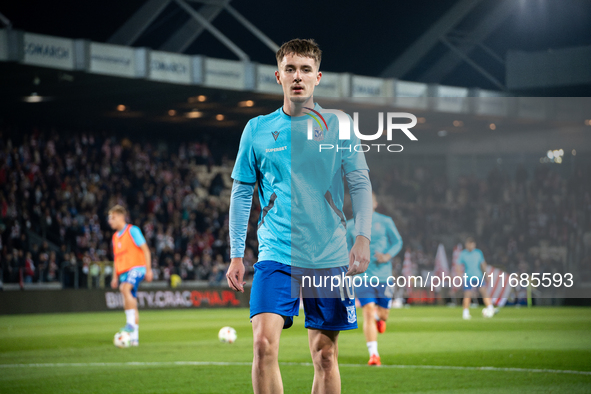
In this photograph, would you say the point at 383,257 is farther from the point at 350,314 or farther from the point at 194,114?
the point at 194,114

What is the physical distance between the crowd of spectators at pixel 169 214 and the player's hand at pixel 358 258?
18.2m

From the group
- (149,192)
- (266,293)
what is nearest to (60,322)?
(149,192)

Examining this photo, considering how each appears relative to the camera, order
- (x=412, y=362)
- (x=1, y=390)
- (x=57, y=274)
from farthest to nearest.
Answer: (x=57, y=274) → (x=412, y=362) → (x=1, y=390)

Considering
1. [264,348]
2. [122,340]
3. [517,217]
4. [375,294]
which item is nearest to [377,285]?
[375,294]

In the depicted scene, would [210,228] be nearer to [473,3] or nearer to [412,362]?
[473,3]

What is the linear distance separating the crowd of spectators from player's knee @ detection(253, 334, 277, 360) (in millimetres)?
18468

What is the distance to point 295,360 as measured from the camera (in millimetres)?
11203

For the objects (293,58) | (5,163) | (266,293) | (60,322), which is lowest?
(60,322)

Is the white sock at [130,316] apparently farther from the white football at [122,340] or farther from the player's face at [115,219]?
the player's face at [115,219]

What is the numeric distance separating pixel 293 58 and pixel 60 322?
56.7 feet

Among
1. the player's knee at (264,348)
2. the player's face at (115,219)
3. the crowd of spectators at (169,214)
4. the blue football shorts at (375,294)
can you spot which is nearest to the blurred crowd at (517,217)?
the crowd of spectators at (169,214)

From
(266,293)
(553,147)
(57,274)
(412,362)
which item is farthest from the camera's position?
(553,147)

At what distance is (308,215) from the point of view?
16.5ft

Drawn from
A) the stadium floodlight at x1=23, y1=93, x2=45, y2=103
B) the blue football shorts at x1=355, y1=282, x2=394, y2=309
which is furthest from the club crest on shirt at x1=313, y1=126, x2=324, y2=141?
the stadium floodlight at x1=23, y1=93, x2=45, y2=103
